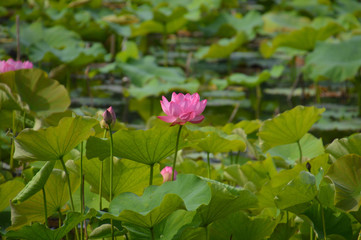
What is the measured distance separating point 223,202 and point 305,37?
2.36m

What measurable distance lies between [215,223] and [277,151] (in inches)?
20.0

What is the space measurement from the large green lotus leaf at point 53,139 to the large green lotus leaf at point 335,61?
6.46 ft

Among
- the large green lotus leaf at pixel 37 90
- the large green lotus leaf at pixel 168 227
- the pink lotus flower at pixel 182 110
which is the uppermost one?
the pink lotus flower at pixel 182 110

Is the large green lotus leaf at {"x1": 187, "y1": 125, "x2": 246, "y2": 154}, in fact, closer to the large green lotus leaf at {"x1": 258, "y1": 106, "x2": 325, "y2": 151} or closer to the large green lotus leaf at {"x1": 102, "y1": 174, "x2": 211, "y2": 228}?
the large green lotus leaf at {"x1": 258, "y1": 106, "x2": 325, "y2": 151}

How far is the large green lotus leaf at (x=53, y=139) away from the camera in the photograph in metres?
1.05

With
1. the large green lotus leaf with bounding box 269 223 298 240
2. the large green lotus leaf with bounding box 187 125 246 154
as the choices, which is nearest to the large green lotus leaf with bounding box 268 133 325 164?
the large green lotus leaf with bounding box 187 125 246 154

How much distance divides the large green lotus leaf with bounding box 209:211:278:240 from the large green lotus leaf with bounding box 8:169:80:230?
288mm

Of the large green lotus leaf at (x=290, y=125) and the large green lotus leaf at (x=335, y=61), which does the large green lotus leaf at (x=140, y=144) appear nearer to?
the large green lotus leaf at (x=290, y=125)

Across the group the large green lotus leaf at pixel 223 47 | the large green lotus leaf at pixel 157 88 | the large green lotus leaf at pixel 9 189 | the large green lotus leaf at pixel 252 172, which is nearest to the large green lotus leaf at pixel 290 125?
the large green lotus leaf at pixel 252 172

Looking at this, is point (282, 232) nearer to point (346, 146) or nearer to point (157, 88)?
point (346, 146)

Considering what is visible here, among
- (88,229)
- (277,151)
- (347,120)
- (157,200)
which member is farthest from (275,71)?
(157,200)

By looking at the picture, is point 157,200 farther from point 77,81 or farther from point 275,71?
point 77,81

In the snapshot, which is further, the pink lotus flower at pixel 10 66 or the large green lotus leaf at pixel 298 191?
the pink lotus flower at pixel 10 66

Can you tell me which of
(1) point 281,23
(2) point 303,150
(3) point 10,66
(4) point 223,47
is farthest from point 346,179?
(1) point 281,23
